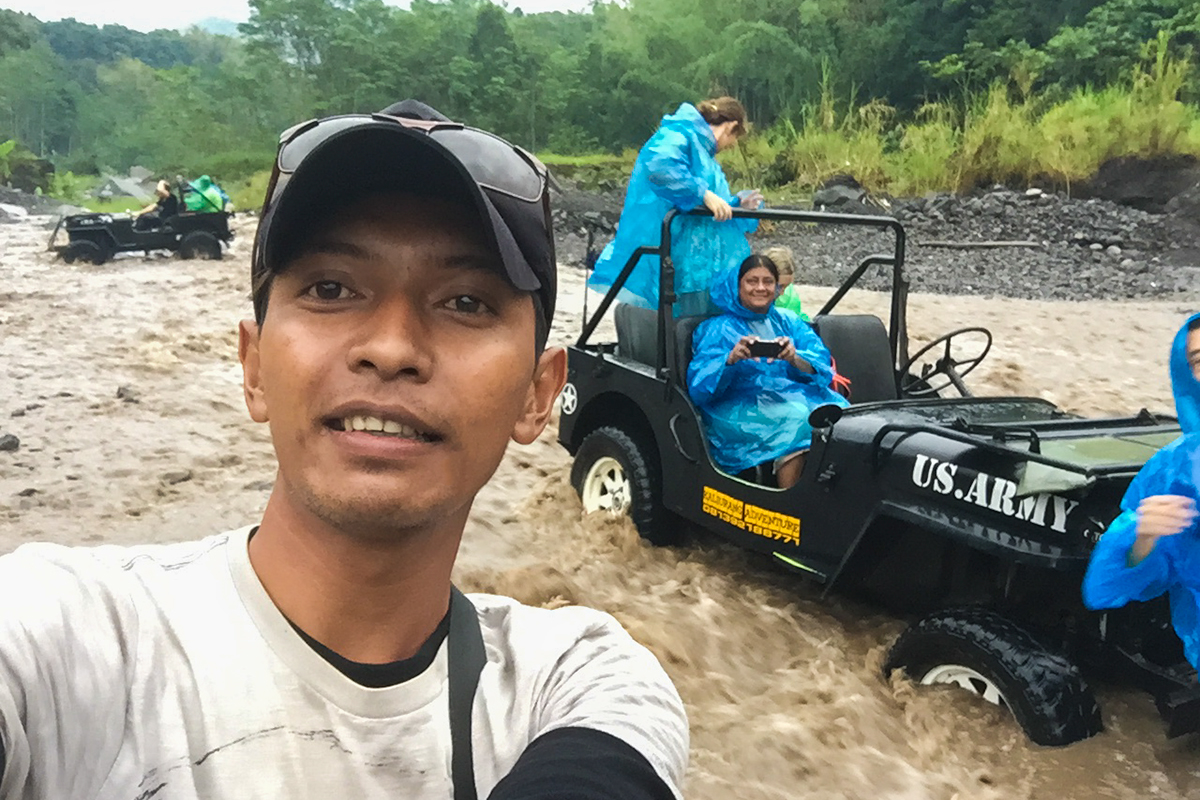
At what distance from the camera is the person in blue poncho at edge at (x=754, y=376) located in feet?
8.70

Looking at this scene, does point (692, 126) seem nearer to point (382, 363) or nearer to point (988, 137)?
point (382, 363)

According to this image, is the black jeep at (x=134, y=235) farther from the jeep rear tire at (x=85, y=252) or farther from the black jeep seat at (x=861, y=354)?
the black jeep seat at (x=861, y=354)

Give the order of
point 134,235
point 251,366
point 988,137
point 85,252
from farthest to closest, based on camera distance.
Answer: point 988,137 < point 134,235 < point 85,252 < point 251,366

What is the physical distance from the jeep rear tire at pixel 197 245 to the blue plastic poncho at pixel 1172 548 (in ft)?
26.9

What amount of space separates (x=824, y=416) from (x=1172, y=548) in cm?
86

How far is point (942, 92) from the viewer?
998 centimetres

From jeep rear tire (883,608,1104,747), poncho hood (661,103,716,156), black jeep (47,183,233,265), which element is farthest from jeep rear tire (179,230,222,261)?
jeep rear tire (883,608,1104,747)

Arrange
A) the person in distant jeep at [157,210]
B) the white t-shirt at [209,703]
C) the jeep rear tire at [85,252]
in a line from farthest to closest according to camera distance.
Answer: the person in distant jeep at [157,210], the jeep rear tire at [85,252], the white t-shirt at [209,703]

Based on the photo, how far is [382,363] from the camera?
1.92 ft

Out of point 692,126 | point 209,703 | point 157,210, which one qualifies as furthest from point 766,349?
point 157,210

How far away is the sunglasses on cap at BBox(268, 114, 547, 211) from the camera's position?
0.61 meters

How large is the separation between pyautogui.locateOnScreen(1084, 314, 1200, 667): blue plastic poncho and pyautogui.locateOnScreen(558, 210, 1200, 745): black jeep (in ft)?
0.60

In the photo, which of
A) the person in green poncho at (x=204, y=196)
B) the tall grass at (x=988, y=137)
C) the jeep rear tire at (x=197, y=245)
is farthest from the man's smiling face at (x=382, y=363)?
the tall grass at (x=988, y=137)

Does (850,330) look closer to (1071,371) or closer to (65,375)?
(1071,371)
